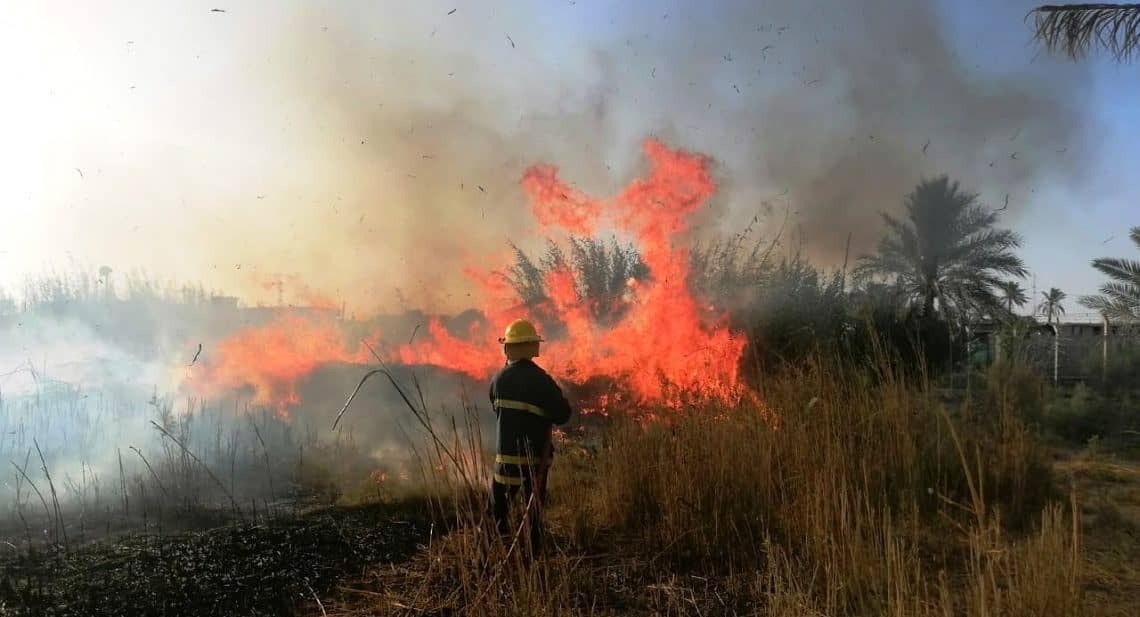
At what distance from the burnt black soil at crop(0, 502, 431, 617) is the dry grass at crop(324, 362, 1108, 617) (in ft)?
1.84

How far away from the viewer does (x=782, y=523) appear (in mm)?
4949

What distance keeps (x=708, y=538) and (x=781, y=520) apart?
59 cm

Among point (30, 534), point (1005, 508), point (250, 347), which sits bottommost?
point (30, 534)

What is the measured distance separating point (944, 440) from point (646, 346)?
4931 mm

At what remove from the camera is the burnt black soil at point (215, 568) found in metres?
4.73

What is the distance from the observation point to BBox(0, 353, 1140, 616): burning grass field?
388 centimetres

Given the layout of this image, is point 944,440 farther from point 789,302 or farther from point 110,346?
point 110,346

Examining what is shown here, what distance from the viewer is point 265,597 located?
4.80 meters

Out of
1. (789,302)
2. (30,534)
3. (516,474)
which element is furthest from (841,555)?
(789,302)

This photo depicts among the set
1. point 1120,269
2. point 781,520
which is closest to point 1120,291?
point 1120,269

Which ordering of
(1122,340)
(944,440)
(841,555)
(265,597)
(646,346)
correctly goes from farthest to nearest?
(1122,340), (646,346), (944,440), (265,597), (841,555)

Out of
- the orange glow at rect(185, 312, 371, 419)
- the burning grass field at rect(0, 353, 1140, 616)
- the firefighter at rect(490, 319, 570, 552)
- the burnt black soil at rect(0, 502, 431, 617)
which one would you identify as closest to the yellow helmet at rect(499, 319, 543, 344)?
the firefighter at rect(490, 319, 570, 552)

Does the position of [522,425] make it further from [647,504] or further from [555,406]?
[647,504]

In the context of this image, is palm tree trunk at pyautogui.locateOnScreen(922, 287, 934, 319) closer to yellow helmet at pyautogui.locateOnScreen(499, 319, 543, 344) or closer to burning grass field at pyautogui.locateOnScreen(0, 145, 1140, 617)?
burning grass field at pyautogui.locateOnScreen(0, 145, 1140, 617)
